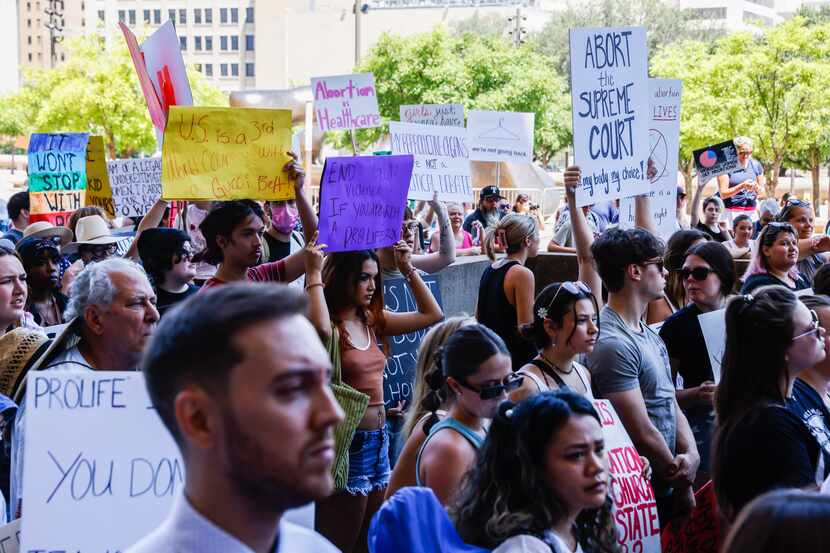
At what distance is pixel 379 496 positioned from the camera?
502 centimetres

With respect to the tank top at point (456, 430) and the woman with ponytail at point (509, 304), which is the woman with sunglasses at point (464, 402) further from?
the woman with ponytail at point (509, 304)

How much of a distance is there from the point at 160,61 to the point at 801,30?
98.4 ft

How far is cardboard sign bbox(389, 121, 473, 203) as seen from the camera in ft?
31.2

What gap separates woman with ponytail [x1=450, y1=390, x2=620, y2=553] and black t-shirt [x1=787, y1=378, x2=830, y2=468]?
0.90m

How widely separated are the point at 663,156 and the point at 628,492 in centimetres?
526

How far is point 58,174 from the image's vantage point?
10.7m

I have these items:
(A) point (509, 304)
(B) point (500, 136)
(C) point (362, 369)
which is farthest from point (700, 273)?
(B) point (500, 136)

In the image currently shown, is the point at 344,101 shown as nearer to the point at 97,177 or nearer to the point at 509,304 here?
the point at 97,177

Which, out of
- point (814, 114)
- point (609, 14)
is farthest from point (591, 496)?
point (609, 14)

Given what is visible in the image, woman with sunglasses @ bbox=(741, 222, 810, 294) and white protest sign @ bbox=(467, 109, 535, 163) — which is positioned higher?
white protest sign @ bbox=(467, 109, 535, 163)

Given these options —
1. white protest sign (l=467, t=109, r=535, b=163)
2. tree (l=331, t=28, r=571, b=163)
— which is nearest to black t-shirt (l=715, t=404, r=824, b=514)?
white protest sign (l=467, t=109, r=535, b=163)

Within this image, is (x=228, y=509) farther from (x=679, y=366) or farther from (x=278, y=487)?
(x=679, y=366)

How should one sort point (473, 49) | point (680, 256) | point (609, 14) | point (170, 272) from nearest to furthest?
point (170, 272), point (680, 256), point (473, 49), point (609, 14)

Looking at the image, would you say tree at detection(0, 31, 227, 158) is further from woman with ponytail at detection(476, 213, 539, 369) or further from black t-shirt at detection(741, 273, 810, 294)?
black t-shirt at detection(741, 273, 810, 294)
